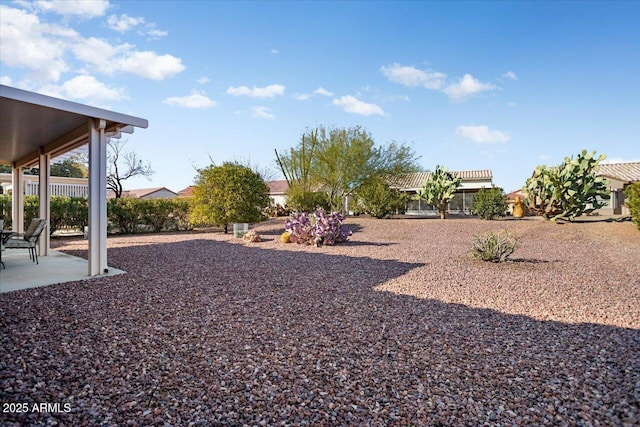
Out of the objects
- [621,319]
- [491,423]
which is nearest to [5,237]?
[491,423]

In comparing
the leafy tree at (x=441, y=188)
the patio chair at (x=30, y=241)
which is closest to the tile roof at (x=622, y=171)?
the leafy tree at (x=441, y=188)

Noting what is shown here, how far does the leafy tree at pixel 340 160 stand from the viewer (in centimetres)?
2178

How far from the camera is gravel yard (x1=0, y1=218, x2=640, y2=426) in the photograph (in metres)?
2.53

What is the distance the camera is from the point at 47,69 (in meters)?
10.1

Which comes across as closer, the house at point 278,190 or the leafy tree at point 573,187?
the leafy tree at point 573,187

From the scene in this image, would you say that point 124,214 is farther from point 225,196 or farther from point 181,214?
point 225,196

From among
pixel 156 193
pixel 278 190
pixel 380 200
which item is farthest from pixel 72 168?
pixel 380 200

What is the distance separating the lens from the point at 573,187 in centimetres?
1517

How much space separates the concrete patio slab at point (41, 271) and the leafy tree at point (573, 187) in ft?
53.8

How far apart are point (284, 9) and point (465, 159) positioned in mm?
23095

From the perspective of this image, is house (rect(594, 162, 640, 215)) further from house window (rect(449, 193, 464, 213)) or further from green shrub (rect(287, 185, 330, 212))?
green shrub (rect(287, 185, 330, 212))

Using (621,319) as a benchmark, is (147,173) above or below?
above

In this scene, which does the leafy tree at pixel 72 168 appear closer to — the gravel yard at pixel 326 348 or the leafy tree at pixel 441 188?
the leafy tree at pixel 441 188

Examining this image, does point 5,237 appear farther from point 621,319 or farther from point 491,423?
point 621,319
